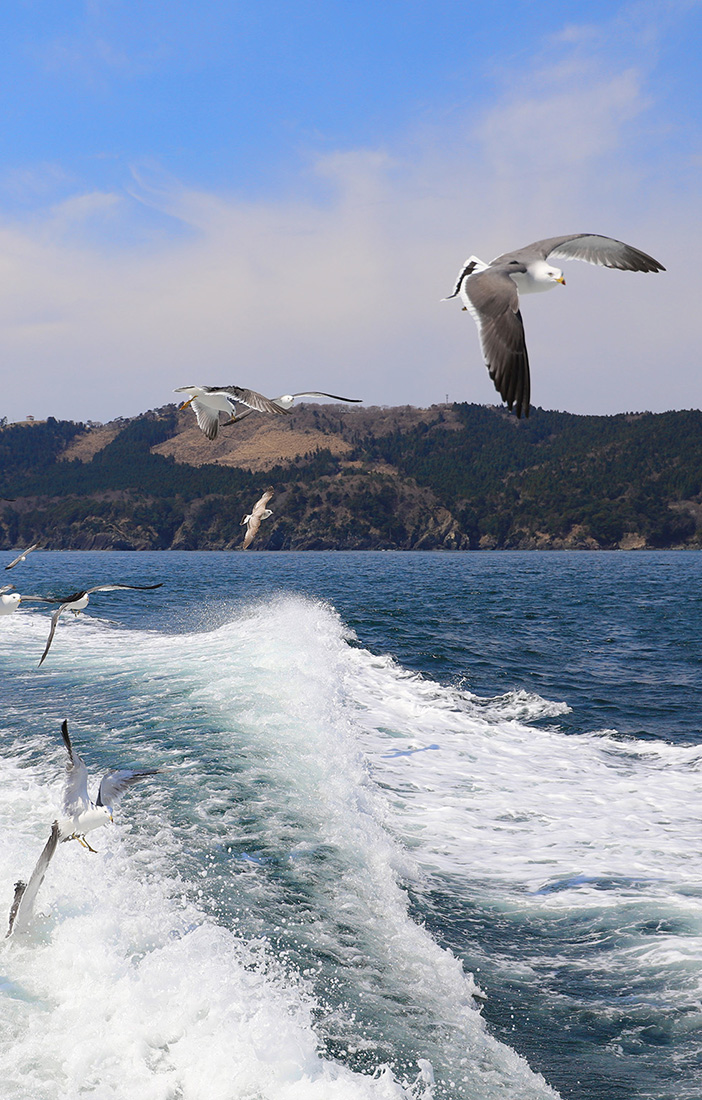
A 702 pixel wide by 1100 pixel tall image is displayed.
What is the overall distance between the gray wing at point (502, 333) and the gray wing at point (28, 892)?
4.09 meters

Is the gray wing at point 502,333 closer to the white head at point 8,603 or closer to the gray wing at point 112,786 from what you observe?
the gray wing at point 112,786

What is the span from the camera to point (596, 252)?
5.61 m

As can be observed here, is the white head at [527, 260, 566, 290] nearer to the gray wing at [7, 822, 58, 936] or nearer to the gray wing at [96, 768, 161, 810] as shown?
the gray wing at [96, 768, 161, 810]

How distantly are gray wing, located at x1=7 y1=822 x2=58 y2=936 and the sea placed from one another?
9.4 inches

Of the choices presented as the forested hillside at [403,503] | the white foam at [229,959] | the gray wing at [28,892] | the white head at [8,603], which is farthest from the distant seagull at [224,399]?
the forested hillside at [403,503]

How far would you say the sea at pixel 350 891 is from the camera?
5262mm

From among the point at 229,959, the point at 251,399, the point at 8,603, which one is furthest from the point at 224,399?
the point at 229,959

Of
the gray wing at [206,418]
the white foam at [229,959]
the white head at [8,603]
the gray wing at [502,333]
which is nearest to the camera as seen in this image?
the gray wing at [502,333]

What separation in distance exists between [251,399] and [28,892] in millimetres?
6209

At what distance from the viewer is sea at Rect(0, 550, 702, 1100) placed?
5262 mm

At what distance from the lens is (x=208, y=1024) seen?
17.5ft

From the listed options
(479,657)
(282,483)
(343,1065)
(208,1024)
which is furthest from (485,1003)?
(282,483)

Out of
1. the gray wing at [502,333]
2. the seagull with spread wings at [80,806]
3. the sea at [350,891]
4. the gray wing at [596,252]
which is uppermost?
the gray wing at [596,252]

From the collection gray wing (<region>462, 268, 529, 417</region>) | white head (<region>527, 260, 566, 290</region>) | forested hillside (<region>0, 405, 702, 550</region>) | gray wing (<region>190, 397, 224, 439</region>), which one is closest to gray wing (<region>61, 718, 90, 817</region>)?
gray wing (<region>462, 268, 529, 417</region>)
